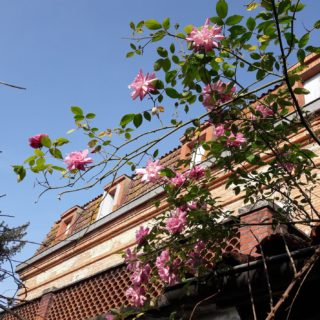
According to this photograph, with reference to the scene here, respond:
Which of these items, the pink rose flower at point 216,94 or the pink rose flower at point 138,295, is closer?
the pink rose flower at point 216,94

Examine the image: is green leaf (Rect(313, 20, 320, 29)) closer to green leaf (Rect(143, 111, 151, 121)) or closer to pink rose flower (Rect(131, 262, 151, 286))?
green leaf (Rect(143, 111, 151, 121))

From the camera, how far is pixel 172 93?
303 centimetres

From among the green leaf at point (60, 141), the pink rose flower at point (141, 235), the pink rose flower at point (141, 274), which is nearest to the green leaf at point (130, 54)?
the green leaf at point (60, 141)

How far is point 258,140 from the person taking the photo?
3.43 metres

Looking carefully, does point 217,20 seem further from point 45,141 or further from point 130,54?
point 45,141

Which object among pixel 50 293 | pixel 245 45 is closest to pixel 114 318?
pixel 245 45

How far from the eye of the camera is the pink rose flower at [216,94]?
3141mm

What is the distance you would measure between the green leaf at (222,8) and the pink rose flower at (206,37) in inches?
4.1

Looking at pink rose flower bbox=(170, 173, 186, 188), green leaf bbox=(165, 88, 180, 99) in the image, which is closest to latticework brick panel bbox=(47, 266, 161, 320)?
pink rose flower bbox=(170, 173, 186, 188)

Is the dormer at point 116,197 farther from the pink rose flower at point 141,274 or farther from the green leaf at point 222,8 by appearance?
the green leaf at point 222,8

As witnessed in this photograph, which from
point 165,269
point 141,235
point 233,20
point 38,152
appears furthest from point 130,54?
point 165,269

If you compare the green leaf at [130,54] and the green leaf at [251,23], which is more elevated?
the green leaf at [130,54]

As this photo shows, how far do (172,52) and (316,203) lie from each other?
3660 millimetres

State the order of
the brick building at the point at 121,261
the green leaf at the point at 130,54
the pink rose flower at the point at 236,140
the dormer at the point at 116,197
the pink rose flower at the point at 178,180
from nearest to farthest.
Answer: the brick building at the point at 121,261 < the green leaf at the point at 130,54 < the pink rose flower at the point at 236,140 < the pink rose flower at the point at 178,180 < the dormer at the point at 116,197
